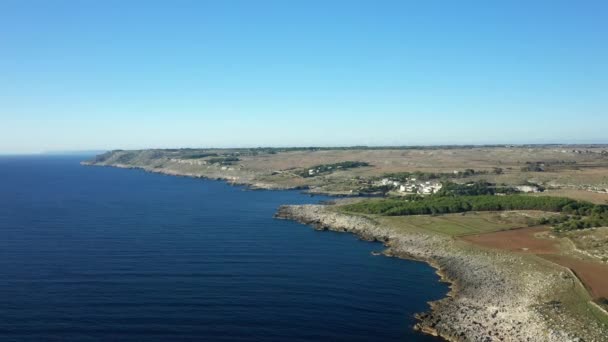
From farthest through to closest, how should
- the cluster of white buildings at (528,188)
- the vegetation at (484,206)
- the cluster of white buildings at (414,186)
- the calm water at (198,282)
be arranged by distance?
the cluster of white buildings at (414,186), the cluster of white buildings at (528,188), the vegetation at (484,206), the calm water at (198,282)

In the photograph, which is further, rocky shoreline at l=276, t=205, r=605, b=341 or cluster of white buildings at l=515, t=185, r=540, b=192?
cluster of white buildings at l=515, t=185, r=540, b=192

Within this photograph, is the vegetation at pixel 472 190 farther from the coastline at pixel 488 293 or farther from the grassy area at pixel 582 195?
the coastline at pixel 488 293

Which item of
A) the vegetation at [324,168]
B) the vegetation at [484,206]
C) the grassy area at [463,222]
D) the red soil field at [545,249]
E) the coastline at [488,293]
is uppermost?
the vegetation at [324,168]

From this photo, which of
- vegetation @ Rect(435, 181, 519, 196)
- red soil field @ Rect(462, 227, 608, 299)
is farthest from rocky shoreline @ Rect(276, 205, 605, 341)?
vegetation @ Rect(435, 181, 519, 196)

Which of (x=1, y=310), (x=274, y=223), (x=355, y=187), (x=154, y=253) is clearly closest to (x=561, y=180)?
(x=355, y=187)

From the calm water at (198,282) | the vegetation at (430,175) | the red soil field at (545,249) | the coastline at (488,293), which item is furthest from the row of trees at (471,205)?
the vegetation at (430,175)

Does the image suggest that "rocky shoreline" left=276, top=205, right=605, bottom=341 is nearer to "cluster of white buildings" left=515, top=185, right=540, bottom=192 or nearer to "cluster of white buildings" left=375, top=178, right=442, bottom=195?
"cluster of white buildings" left=375, top=178, right=442, bottom=195

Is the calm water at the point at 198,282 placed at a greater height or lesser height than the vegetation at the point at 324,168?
lesser
